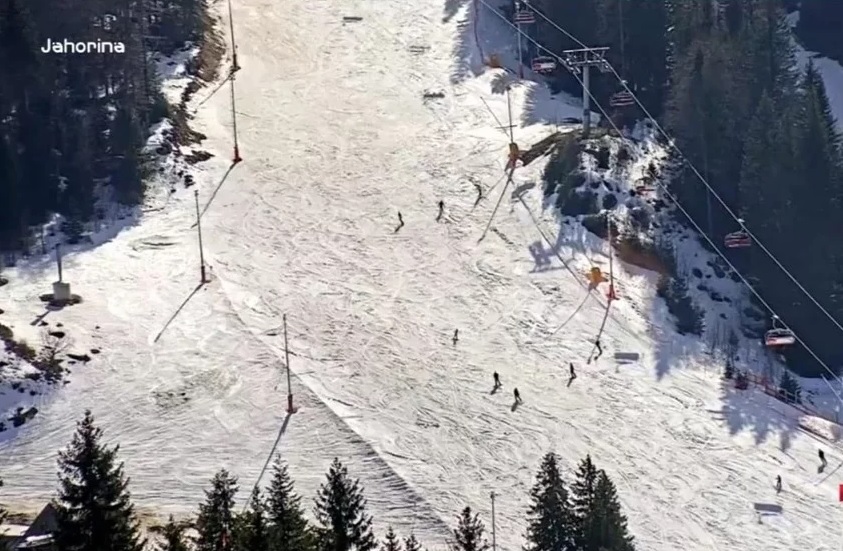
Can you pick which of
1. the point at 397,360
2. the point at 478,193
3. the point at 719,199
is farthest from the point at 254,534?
the point at 719,199

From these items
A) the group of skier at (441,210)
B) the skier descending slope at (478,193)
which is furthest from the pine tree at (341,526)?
the skier descending slope at (478,193)

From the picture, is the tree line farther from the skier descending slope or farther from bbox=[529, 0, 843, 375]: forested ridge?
the skier descending slope

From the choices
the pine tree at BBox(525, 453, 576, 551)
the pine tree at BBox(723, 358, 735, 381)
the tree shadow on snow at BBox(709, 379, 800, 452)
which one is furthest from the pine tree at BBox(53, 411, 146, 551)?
the pine tree at BBox(723, 358, 735, 381)

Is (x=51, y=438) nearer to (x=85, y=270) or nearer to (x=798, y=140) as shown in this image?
(x=85, y=270)

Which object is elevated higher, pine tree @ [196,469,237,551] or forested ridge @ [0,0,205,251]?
forested ridge @ [0,0,205,251]

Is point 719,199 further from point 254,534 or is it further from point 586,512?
point 254,534

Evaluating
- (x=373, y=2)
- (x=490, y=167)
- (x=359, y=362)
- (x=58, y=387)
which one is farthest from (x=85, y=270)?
(x=373, y=2)

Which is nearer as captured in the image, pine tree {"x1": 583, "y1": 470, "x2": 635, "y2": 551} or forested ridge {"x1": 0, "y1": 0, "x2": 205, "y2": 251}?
pine tree {"x1": 583, "y1": 470, "x2": 635, "y2": 551}
